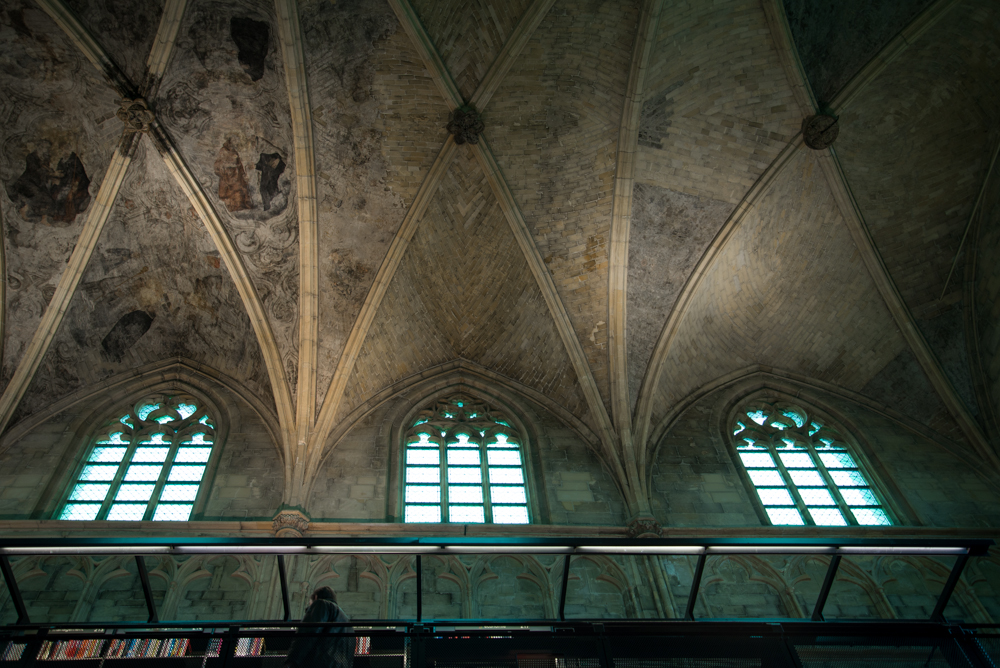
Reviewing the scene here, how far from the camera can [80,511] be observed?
9.83 meters

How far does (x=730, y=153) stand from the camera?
11.8m

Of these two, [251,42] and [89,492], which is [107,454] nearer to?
[89,492]

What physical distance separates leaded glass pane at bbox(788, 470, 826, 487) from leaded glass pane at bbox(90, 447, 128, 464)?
34.8 ft

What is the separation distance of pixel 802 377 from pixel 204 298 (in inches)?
435

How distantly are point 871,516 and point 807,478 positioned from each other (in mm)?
1046

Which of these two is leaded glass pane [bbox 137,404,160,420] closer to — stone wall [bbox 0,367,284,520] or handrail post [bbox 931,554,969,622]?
stone wall [bbox 0,367,284,520]

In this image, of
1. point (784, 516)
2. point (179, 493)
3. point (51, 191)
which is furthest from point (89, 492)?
point (784, 516)

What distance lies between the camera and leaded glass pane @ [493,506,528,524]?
10.2 meters

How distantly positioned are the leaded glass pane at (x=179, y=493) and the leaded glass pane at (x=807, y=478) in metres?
9.25

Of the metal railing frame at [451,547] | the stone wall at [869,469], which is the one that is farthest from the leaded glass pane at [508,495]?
the metal railing frame at [451,547]

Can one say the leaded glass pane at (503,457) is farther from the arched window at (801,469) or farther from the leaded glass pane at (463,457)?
the arched window at (801,469)

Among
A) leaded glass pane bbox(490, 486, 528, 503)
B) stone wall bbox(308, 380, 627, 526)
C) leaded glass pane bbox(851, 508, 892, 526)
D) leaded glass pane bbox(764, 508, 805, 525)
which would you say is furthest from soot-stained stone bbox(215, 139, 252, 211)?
leaded glass pane bbox(851, 508, 892, 526)

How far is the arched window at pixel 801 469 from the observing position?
10.7m

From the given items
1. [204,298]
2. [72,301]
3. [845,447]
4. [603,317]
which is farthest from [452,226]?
[845,447]
